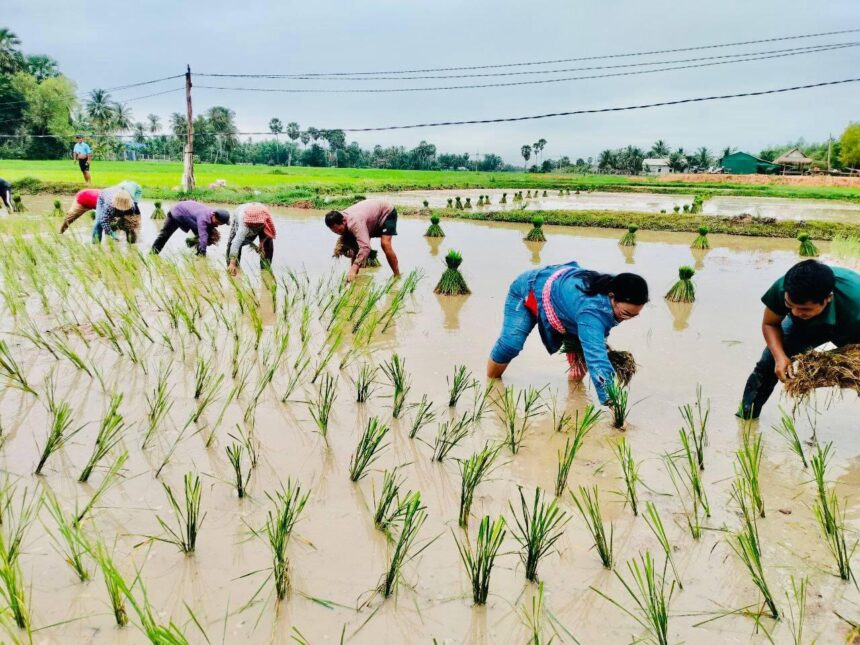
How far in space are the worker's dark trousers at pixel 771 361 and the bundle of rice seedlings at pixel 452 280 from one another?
3.55 meters

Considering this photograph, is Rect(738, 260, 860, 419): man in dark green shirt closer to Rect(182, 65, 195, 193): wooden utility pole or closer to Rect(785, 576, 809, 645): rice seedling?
Rect(785, 576, 809, 645): rice seedling

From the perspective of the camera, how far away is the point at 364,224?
6523mm

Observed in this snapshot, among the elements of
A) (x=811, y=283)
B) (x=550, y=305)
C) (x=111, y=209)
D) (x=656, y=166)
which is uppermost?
(x=656, y=166)

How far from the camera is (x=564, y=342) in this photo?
371 centimetres

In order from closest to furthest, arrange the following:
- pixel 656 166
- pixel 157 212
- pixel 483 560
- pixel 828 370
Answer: pixel 483 560, pixel 828 370, pixel 157 212, pixel 656 166

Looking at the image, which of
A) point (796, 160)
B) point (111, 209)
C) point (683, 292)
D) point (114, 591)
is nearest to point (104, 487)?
point (114, 591)

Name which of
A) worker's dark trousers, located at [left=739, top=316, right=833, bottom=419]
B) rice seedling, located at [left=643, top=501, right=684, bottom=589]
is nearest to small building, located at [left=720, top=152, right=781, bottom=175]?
worker's dark trousers, located at [left=739, top=316, right=833, bottom=419]

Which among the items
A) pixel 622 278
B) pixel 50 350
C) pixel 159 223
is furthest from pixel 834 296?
pixel 159 223

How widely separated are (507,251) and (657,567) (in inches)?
320

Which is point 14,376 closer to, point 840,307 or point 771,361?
point 771,361

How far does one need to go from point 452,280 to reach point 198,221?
3.38 metres

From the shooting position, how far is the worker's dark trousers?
10.2 feet

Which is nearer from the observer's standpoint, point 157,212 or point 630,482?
point 630,482

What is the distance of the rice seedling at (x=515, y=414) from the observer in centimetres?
298
